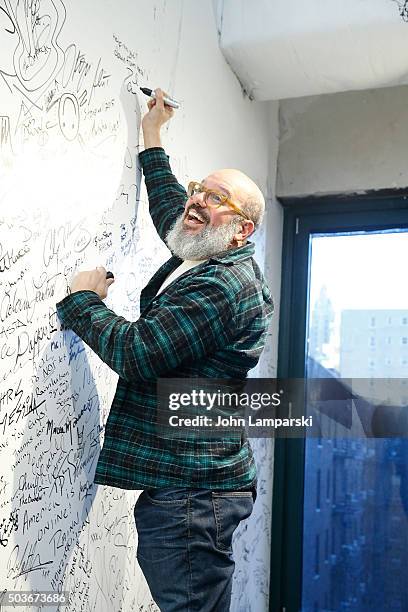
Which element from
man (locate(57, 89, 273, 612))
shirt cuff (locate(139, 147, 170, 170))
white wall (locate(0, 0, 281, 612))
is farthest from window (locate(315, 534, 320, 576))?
shirt cuff (locate(139, 147, 170, 170))

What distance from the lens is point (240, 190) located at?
1479 millimetres

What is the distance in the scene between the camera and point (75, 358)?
4.56 feet

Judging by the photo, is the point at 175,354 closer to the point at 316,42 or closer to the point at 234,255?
the point at 234,255

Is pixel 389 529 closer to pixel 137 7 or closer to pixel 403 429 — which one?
pixel 403 429

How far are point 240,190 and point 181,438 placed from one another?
545 mm

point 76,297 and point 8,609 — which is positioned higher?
point 76,297

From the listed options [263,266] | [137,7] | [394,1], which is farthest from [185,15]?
[263,266]

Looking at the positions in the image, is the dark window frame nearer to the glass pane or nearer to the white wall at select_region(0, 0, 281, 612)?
the glass pane

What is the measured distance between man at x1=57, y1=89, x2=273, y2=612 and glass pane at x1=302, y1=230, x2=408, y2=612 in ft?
3.98

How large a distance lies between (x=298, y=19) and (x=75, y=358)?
1.19m

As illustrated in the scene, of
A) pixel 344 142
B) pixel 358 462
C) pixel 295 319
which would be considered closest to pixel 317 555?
pixel 358 462

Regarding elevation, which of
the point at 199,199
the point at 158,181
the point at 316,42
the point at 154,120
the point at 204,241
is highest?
the point at 316,42

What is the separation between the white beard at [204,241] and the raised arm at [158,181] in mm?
152

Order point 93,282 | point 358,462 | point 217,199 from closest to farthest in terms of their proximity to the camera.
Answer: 1. point 93,282
2. point 217,199
3. point 358,462
